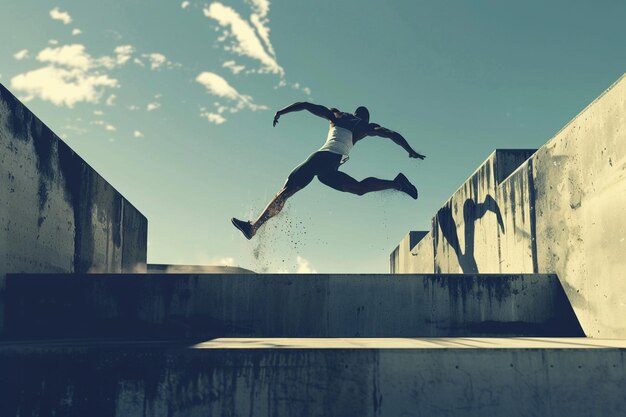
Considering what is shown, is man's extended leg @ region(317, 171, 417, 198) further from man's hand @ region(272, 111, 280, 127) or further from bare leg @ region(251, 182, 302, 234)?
man's hand @ region(272, 111, 280, 127)

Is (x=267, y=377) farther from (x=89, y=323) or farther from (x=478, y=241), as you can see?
(x=478, y=241)

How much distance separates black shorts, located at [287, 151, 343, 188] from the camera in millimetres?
7691

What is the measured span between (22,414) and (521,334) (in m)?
4.41

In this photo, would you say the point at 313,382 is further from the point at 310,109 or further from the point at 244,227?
the point at 310,109

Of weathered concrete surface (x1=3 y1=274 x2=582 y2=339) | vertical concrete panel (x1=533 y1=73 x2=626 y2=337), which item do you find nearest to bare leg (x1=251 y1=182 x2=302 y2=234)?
weathered concrete surface (x1=3 y1=274 x2=582 y2=339)

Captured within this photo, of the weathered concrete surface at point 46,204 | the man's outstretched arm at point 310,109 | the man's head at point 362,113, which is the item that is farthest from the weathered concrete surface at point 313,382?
the man's head at point 362,113

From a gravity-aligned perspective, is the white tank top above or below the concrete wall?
above

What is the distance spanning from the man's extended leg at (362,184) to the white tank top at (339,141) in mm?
335

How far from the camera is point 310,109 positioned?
26.8 feet

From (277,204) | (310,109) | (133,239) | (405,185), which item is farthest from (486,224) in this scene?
(133,239)

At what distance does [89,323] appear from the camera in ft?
18.6

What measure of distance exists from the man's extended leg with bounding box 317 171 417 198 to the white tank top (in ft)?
1.10

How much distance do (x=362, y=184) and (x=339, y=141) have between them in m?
0.67

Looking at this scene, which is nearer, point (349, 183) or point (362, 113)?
point (349, 183)
